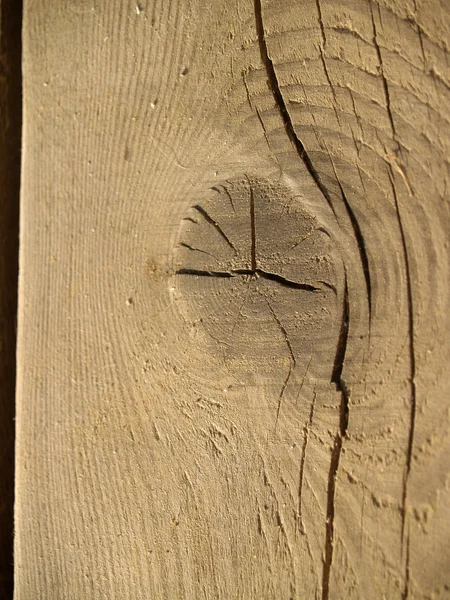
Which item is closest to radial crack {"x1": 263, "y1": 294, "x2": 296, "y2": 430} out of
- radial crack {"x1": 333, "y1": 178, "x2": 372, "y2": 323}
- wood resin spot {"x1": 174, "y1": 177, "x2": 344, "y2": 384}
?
wood resin spot {"x1": 174, "y1": 177, "x2": 344, "y2": 384}

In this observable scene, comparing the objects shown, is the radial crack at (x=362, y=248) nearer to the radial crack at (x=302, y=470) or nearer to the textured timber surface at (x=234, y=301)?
the textured timber surface at (x=234, y=301)

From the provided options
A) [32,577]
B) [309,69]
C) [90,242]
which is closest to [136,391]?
[90,242]

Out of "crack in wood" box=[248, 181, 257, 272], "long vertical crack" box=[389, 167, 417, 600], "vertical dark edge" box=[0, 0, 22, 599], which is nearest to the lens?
"long vertical crack" box=[389, 167, 417, 600]

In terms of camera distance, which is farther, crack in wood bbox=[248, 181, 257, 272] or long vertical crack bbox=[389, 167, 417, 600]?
crack in wood bbox=[248, 181, 257, 272]

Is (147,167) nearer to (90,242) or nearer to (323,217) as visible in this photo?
(90,242)

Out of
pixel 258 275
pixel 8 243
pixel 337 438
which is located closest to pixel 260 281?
pixel 258 275

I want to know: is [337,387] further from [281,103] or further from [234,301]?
[281,103]

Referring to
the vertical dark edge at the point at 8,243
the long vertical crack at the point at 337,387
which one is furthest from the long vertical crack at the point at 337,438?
the vertical dark edge at the point at 8,243

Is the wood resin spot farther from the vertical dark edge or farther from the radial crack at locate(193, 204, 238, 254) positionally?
the vertical dark edge
